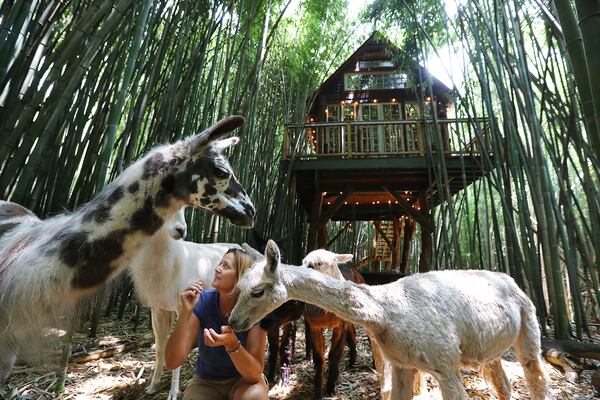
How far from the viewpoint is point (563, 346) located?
372cm

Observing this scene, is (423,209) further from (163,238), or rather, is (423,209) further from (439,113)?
(163,238)

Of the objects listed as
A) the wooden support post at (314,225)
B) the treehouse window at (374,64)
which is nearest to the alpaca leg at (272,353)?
the wooden support post at (314,225)

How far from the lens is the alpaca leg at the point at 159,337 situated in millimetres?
2957

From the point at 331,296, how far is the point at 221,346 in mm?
717

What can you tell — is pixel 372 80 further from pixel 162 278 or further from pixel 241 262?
pixel 241 262

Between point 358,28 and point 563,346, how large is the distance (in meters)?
10.6

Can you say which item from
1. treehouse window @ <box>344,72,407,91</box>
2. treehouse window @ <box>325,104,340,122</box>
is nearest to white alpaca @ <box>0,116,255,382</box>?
treehouse window @ <box>325,104,340,122</box>

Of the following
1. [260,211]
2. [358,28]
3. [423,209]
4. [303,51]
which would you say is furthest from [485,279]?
[358,28]

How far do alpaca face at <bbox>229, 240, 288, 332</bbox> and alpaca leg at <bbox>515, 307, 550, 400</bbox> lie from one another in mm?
1701

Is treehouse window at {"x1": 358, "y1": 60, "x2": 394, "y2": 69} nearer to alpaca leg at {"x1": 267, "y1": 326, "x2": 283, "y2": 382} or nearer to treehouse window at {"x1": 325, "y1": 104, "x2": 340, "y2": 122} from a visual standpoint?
treehouse window at {"x1": 325, "y1": 104, "x2": 340, "y2": 122}

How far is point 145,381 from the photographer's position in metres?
3.06

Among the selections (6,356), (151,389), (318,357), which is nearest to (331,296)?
(318,357)

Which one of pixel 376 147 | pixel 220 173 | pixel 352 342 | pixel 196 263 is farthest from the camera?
pixel 376 147

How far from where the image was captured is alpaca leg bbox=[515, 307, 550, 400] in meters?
2.30
